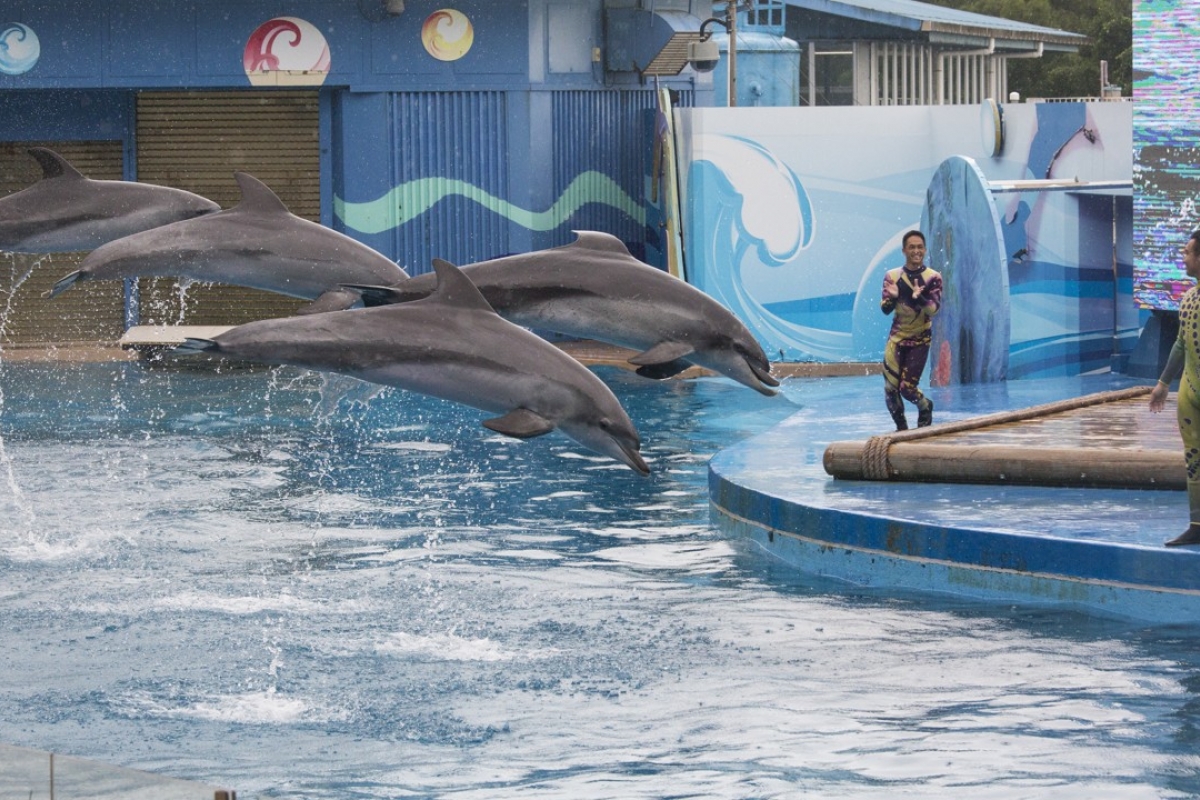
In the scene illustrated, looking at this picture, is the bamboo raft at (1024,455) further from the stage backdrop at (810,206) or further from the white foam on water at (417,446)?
the stage backdrop at (810,206)

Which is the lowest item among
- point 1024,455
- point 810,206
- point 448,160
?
point 1024,455

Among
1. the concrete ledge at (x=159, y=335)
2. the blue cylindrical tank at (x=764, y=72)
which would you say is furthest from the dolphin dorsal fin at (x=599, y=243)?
the blue cylindrical tank at (x=764, y=72)

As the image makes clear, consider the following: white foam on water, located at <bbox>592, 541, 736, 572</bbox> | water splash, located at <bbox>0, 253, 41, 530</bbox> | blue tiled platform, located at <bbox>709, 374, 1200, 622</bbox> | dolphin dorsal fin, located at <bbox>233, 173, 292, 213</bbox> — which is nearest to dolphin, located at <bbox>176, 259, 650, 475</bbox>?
dolphin dorsal fin, located at <bbox>233, 173, 292, 213</bbox>

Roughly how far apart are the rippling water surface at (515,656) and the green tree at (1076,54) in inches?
1069

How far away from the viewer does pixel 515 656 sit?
891 cm

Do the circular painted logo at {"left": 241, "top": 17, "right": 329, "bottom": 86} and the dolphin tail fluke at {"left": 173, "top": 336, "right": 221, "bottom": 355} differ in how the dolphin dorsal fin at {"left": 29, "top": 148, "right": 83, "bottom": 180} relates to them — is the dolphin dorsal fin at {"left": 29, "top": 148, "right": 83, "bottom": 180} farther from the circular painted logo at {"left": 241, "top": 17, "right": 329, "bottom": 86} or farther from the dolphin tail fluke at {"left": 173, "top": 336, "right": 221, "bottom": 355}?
the circular painted logo at {"left": 241, "top": 17, "right": 329, "bottom": 86}

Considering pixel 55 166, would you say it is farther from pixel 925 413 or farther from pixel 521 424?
pixel 925 413

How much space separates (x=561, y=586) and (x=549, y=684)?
1999mm

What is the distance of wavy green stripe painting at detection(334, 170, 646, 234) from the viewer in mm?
22344

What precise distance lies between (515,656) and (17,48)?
15101 mm

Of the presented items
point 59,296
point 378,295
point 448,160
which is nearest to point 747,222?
point 448,160

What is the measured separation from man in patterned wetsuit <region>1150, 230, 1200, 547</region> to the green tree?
3013 centimetres

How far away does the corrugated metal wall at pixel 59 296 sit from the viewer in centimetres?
2298

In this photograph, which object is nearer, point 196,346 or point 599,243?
point 196,346
